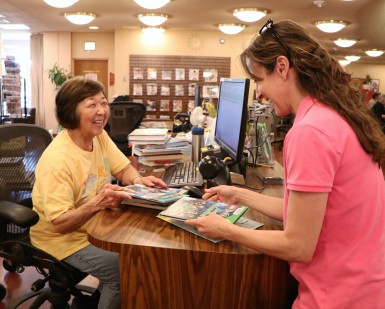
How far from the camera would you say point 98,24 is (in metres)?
9.31

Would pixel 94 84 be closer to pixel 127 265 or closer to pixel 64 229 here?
pixel 64 229

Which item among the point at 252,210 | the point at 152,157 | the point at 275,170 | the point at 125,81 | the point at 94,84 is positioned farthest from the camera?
the point at 125,81

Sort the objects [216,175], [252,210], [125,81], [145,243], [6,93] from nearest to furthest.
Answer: [145,243]
[252,210]
[216,175]
[6,93]
[125,81]

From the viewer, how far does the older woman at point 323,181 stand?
0.96m

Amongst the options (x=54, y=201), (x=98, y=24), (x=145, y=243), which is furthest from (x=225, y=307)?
(x=98, y=24)

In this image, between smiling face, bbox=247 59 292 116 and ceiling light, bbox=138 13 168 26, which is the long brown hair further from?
ceiling light, bbox=138 13 168 26

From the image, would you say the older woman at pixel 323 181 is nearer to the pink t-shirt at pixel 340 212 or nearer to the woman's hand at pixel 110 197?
the pink t-shirt at pixel 340 212

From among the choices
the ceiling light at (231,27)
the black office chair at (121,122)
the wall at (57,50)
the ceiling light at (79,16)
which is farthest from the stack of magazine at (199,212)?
the wall at (57,50)

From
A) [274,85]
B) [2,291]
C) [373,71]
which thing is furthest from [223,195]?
[373,71]

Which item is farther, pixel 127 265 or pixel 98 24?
pixel 98 24

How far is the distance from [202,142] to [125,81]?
7763 millimetres

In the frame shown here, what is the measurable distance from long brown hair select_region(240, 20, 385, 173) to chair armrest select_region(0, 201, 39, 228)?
107 centimetres

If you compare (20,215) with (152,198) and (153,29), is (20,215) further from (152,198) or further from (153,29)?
(153,29)

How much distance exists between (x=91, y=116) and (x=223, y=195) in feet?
2.29
